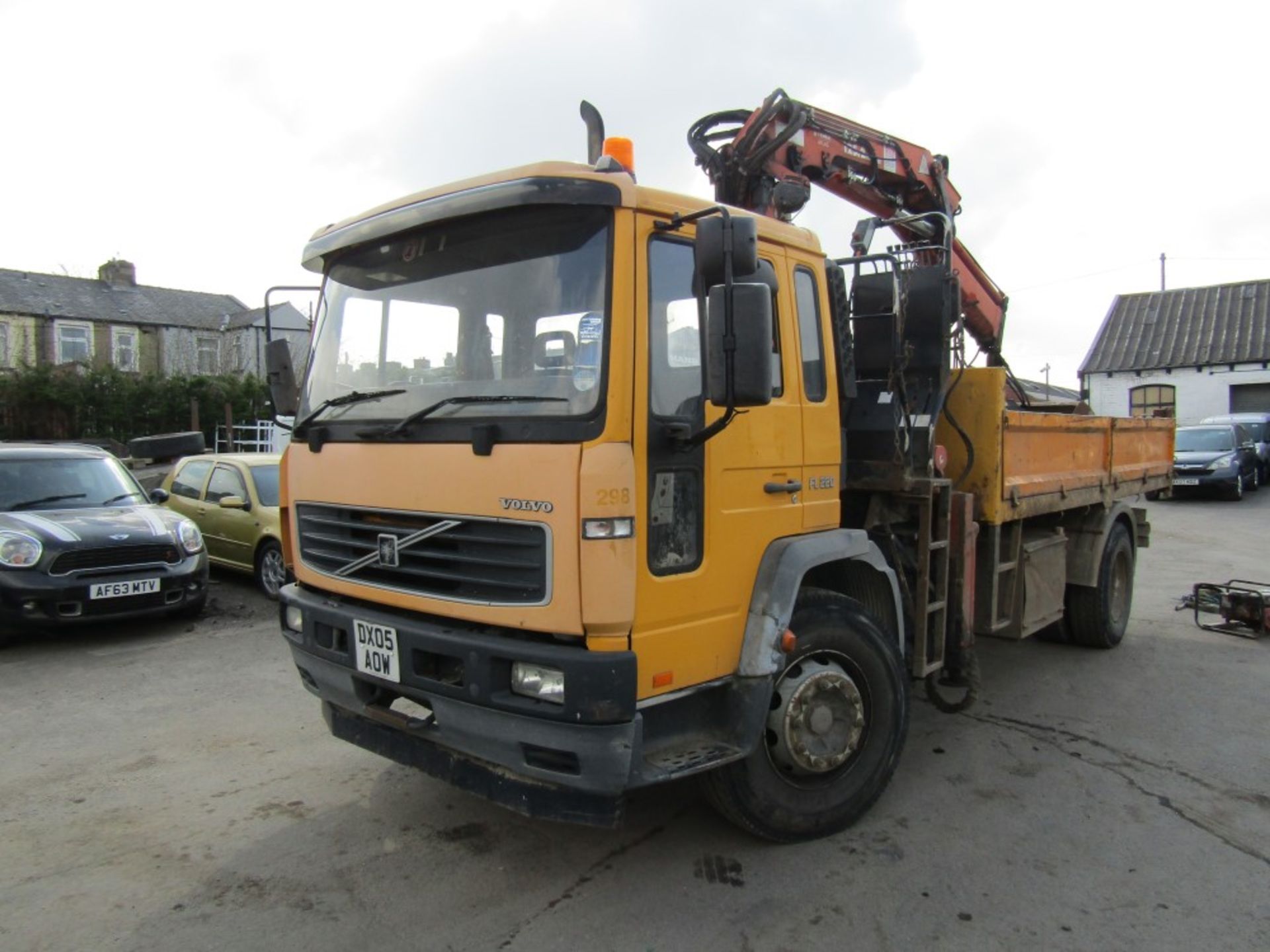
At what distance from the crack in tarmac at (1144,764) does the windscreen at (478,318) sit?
3.32 m

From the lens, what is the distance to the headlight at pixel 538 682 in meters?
2.78

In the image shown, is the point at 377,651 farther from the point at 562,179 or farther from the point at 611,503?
the point at 562,179

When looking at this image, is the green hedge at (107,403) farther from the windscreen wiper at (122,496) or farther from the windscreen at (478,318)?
the windscreen at (478,318)

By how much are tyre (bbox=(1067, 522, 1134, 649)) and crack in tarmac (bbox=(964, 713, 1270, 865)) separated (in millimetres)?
1797

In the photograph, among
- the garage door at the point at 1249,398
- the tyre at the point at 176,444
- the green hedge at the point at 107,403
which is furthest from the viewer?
the garage door at the point at 1249,398

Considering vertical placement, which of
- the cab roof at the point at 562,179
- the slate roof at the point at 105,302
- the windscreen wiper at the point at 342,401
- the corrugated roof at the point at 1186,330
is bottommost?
the windscreen wiper at the point at 342,401

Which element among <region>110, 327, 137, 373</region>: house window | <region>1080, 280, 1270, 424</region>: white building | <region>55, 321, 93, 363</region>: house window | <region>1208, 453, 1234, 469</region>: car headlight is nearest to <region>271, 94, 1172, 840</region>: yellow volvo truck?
<region>1208, 453, 1234, 469</region>: car headlight

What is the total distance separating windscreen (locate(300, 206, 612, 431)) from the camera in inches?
114

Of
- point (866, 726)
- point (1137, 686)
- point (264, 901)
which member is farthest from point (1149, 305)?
point (264, 901)

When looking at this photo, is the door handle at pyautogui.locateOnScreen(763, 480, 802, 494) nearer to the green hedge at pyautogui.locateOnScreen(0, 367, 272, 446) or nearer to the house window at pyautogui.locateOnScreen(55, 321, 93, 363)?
the green hedge at pyautogui.locateOnScreen(0, 367, 272, 446)

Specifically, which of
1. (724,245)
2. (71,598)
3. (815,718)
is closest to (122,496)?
(71,598)

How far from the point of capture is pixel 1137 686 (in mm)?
5758

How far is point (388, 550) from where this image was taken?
3197mm

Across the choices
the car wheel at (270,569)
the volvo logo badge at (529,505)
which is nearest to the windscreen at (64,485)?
the car wheel at (270,569)
